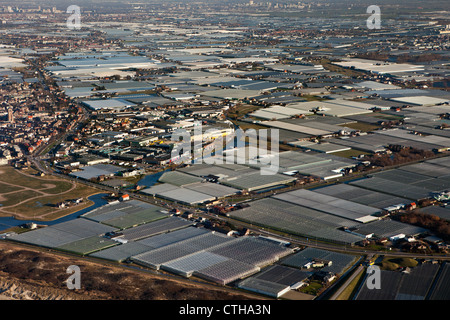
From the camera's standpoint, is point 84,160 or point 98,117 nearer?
point 84,160

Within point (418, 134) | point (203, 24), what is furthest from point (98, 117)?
point (203, 24)

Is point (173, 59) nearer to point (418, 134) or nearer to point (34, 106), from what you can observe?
point (34, 106)

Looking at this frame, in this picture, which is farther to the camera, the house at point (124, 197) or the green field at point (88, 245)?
the house at point (124, 197)
